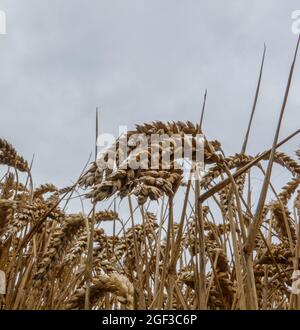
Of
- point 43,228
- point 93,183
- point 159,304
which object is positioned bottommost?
point 159,304

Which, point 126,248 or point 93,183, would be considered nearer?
point 93,183

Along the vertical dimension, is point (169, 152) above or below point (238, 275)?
above

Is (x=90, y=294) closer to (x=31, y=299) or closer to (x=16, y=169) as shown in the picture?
(x=31, y=299)

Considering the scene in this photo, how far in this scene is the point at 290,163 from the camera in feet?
6.15

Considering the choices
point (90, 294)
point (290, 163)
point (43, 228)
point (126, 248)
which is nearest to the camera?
point (90, 294)
